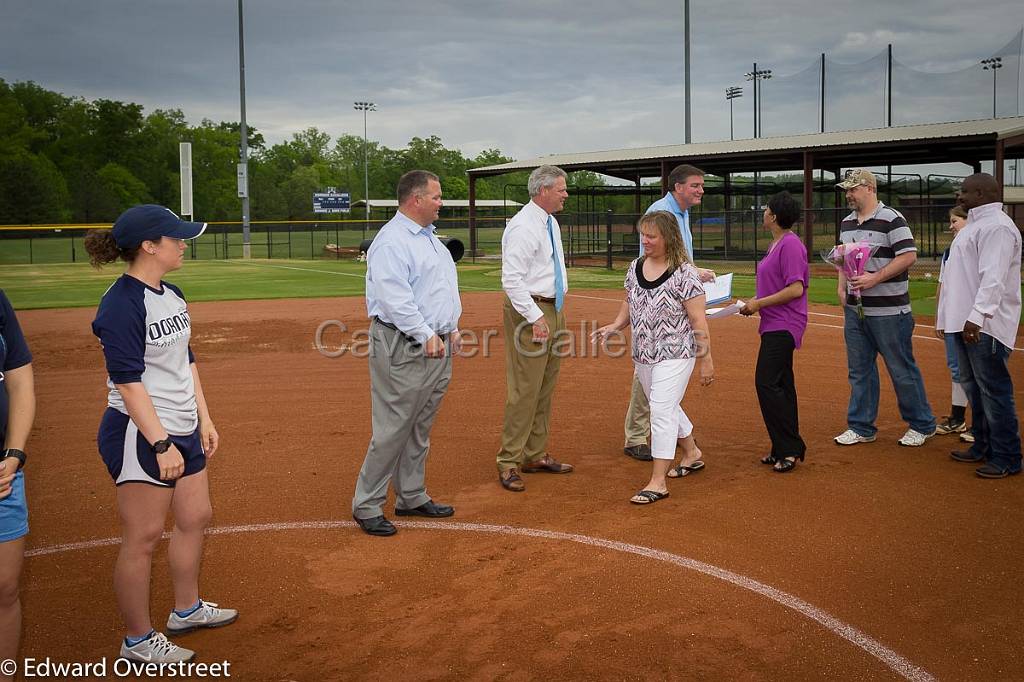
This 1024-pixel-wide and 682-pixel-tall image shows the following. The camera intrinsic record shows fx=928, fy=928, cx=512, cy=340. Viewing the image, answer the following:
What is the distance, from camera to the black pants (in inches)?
288

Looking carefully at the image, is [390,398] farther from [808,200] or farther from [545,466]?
[808,200]

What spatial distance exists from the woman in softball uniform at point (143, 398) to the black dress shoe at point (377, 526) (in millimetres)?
1799

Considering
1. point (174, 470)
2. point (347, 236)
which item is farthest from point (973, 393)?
point (347, 236)

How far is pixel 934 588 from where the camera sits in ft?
16.5

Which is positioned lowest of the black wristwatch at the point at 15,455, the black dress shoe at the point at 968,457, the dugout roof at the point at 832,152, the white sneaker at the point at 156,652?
the white sneaker at the point at 156,652

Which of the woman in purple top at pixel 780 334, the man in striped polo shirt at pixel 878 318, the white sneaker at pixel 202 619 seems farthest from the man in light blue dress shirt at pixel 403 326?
the man in striped polo shirt at pixel 878 318

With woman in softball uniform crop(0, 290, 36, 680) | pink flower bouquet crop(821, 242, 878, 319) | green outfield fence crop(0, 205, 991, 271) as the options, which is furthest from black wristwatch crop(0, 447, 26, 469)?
green outfield fence crop(0, 205, 991, 271)

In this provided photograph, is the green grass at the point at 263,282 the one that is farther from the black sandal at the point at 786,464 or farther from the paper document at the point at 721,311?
the paper document at the point at 721,311

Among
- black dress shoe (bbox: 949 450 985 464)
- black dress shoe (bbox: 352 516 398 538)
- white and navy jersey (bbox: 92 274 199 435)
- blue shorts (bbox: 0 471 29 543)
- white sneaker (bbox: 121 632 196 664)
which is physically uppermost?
white and navy jersey (bbox: 92 274 199 435)

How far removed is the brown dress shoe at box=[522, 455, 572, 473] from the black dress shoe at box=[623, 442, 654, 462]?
2.19ft

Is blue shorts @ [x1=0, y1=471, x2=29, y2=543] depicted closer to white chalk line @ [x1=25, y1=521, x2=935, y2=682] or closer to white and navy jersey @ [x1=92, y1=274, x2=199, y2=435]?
white and navy jersey @ [x1=92, y1=274, x2=199, y2=435]

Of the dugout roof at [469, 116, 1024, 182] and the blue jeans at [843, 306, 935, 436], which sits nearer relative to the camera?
the blue jeans at [843, 306, 935, 436]

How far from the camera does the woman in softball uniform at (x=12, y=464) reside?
349cm

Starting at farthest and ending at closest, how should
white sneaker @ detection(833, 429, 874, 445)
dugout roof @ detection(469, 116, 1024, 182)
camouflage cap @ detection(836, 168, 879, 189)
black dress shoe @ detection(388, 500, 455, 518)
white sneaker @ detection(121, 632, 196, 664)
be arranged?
dugout roof @ detection(469, 116, 1024, 182) < white sneaker @ detection(833, 429, 874, 445) < camouflage cap @ detection(836, 168, 879, 189) < black dress shoe @ detection(388, 500, 455, 518) < white sneaker @ detection(121, 632, 196, 664)
